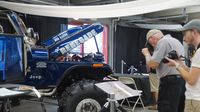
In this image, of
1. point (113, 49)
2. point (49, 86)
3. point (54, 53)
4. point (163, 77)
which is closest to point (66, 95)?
point (49, 86)

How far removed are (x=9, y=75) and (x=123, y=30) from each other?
8.03m

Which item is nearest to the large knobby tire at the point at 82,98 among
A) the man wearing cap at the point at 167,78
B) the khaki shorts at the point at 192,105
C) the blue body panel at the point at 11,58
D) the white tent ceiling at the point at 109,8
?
the blue body panel at the point at 11,58

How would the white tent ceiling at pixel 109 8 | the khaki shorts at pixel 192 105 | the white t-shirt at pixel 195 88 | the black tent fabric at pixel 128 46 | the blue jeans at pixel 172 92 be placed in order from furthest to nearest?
1. the black tent fabric at pixel 128 46
2. the white tent ceiling at pixel 109 8
3. the blue jeans at pixel 172 92
4. the khaki shorts at pixel 192 105
5. the white t-shirt at pixel 195 88

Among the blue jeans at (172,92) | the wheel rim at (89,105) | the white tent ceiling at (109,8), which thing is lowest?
the wheel rim at (89,105)

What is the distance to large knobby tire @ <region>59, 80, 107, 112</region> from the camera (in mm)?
4621

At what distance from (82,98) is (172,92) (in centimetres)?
183

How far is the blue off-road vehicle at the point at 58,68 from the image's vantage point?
4344 mm

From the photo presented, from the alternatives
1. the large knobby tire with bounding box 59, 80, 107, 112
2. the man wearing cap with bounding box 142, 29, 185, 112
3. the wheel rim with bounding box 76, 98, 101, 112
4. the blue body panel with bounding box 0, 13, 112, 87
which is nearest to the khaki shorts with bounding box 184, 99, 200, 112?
the man wearing cap with bounding box 142, 29, 185, 112

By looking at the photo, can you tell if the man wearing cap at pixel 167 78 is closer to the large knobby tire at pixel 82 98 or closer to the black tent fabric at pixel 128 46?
the large knobby tire at pixel 82 98

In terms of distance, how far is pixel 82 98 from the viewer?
4.68 meters

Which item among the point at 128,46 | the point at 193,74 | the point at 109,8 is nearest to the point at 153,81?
the point at 109,8

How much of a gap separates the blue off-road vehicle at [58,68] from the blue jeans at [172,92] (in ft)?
5.01

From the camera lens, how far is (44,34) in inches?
347

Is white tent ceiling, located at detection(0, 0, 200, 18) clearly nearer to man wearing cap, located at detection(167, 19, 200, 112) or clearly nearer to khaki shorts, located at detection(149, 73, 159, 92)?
khaki shorts, located at detection(149, 73, 159, 92)
